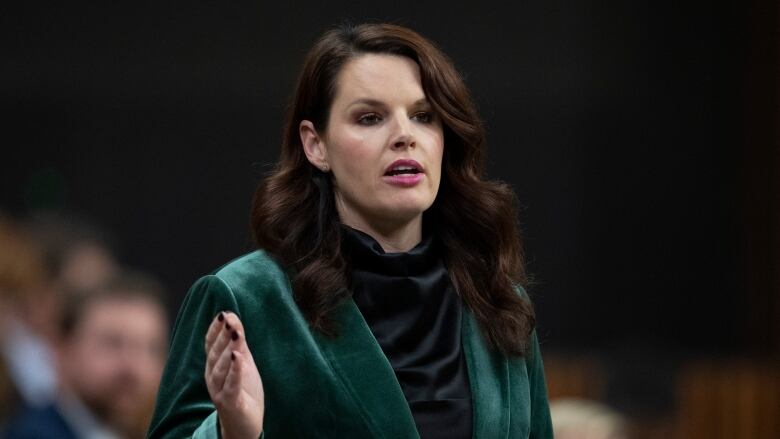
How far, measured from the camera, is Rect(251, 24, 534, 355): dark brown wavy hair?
2.69m

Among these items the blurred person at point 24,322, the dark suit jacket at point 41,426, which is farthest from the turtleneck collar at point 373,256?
the blurred person at point 24,322

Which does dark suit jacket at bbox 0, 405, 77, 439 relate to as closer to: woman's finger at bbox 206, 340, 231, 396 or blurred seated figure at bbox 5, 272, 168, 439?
blurred seated figure at bbox 5, 272, 168, 439

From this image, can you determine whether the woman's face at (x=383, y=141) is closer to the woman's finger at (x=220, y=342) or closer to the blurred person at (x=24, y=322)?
the woman's finger at (x=220, y=342)

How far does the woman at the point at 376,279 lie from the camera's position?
2562mm

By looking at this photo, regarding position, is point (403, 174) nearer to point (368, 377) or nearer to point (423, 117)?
point (423, 117)

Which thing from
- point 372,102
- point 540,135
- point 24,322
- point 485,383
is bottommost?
point 540,135

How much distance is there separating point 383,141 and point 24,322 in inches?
115

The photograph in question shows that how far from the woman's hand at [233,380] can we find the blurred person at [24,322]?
210cm

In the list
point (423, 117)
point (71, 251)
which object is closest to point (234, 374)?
point (423, 117)

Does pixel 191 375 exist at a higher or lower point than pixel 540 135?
higher

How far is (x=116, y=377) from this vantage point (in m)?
4.01

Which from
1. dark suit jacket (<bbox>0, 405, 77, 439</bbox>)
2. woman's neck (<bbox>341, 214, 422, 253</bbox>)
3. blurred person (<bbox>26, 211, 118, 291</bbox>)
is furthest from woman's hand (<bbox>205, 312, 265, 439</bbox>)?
blurred person (<bbox>26, 211, 118, 291</bbox>)

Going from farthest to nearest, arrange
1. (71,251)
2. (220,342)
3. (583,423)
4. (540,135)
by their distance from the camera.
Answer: (540,135), (71,251), (583,423), (220,342)

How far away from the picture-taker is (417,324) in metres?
2.69
